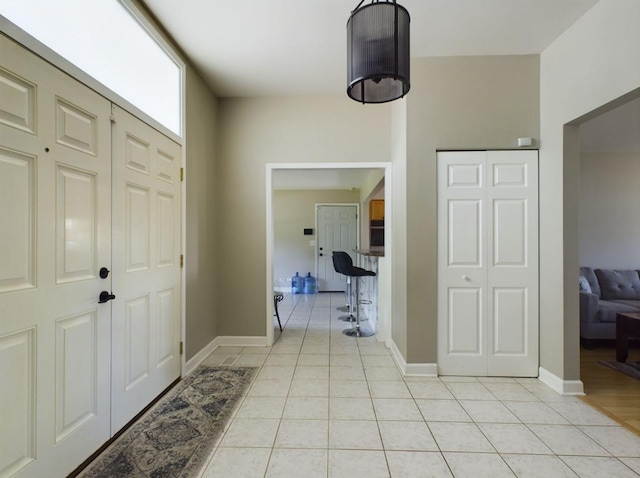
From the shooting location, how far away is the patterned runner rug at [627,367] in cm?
275

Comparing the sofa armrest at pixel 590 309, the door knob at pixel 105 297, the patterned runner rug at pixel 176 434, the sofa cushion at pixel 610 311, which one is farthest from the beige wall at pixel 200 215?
the sofa cushion at pixel 610 311

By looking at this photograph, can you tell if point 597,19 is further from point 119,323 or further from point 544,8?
point 119,323

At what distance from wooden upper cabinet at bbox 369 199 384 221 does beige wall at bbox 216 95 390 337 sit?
3.30 meters

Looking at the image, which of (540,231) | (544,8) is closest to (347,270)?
(540,231)

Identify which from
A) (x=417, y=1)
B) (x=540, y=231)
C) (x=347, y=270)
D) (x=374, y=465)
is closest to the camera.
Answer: (x=374, y=465)

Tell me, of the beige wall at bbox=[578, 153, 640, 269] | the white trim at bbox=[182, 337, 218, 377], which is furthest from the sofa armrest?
the white trim at bbox=[182, 337, 218, 377]

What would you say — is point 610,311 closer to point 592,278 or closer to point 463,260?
point 592,278

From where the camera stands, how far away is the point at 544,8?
213 centimetres

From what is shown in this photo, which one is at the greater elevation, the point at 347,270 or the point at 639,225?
the point at 639,225

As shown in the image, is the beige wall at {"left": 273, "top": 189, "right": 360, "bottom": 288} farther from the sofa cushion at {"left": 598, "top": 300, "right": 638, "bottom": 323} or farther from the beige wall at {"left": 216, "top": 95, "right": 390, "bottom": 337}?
the sofa cushion at {"left": 598, "top": 300, "right": 638, "bottom": 323}

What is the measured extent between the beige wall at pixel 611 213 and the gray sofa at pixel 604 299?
0.37 m

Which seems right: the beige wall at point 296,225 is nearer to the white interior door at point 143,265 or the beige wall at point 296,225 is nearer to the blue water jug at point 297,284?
the blue water jug at point 297,284

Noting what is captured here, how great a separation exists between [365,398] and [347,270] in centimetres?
189

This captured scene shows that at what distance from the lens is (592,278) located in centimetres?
401
